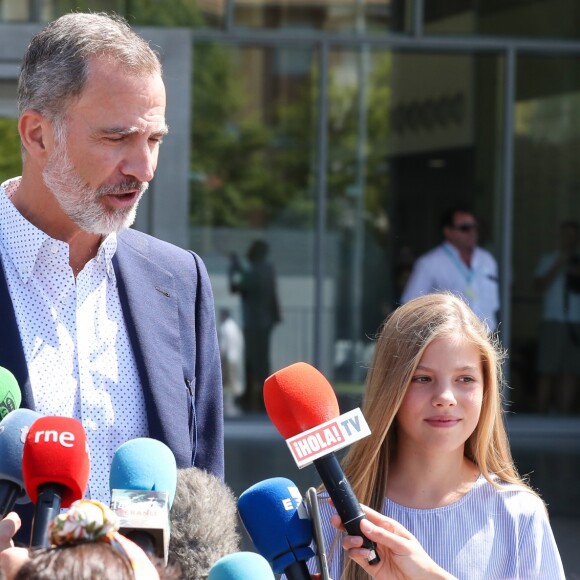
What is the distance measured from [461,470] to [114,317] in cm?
95

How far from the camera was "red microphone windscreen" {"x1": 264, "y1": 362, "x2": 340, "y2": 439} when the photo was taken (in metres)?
1.97

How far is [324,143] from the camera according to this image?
9914 mm

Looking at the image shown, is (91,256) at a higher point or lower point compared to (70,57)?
lower

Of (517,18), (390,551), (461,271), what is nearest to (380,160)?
(517,18)

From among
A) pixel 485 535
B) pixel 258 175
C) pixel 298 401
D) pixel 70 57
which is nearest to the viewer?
pixel 298 401

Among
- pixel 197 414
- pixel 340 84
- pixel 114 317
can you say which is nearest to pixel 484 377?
pixel 197 414

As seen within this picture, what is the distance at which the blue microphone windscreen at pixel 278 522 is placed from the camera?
189 centimetres

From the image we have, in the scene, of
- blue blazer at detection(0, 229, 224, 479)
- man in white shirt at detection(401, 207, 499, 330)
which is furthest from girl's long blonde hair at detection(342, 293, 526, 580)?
man in white shirt at detection(401, 207, 499, 330)

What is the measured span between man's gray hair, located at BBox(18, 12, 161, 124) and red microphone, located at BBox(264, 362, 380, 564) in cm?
63

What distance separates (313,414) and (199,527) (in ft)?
1.01

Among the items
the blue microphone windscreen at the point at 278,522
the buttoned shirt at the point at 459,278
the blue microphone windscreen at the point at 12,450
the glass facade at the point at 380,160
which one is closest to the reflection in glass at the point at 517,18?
the glass facade at the point at 380,160

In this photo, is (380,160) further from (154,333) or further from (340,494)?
(340,494)

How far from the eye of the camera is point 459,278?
9086mm

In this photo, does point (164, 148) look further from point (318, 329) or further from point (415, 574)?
point (415, 574)
